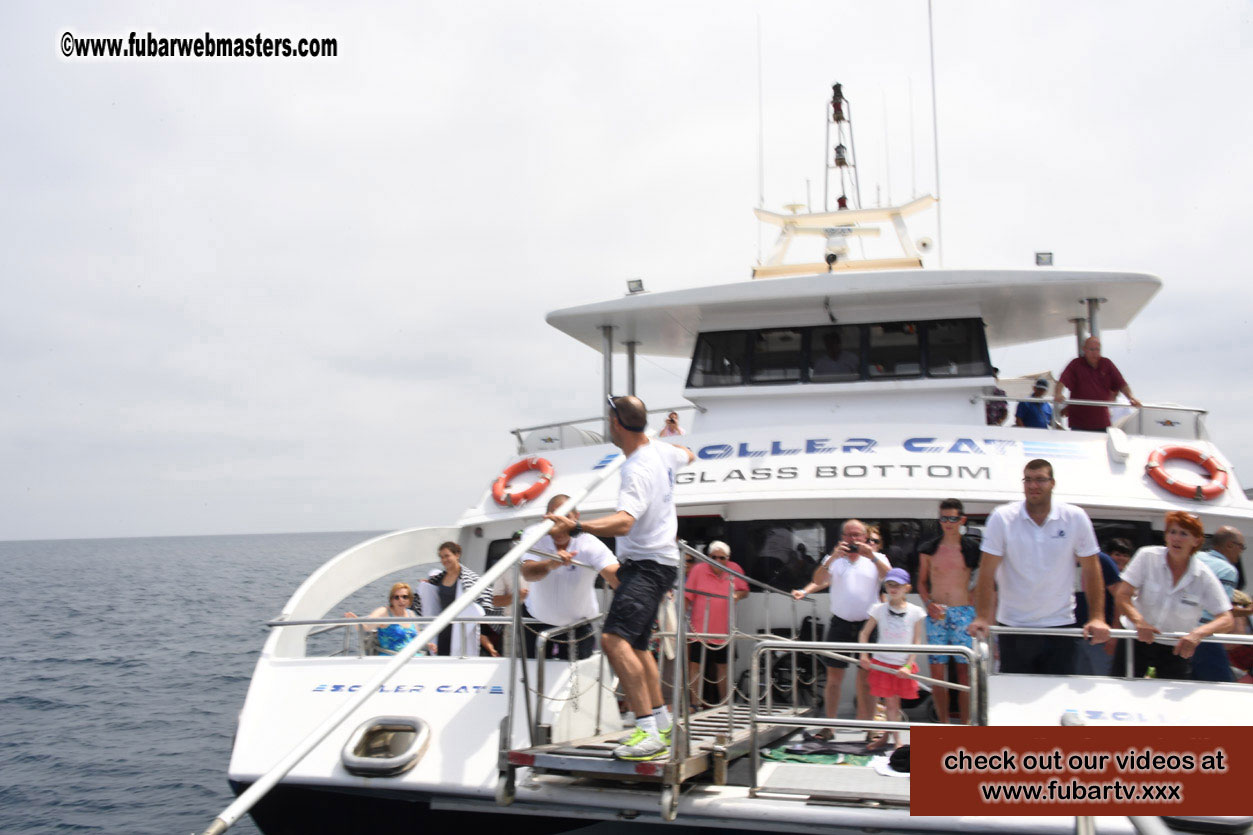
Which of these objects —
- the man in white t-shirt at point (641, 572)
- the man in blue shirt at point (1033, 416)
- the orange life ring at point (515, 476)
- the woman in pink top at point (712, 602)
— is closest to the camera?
the man in white t-shirt at point (641, 572)

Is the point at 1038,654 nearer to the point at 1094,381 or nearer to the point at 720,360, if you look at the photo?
the point at 1094,381

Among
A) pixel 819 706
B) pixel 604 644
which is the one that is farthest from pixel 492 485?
pixel 604 644

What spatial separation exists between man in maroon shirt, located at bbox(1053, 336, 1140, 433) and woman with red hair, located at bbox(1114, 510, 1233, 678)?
12.5 feet

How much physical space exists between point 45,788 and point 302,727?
20.5 feet

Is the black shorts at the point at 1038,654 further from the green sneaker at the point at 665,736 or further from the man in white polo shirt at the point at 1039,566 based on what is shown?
the green sneaker at the point at 665,736

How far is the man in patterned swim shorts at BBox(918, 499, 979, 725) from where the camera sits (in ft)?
18.7

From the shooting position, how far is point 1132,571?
203 inches

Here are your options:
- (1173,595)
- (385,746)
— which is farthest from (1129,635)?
(385,746)

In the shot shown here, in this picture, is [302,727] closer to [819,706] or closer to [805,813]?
[805,813]

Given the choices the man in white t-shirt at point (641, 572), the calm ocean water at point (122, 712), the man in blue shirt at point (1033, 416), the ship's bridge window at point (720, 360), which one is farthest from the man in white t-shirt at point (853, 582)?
the calm ocean water at point (122, 712)

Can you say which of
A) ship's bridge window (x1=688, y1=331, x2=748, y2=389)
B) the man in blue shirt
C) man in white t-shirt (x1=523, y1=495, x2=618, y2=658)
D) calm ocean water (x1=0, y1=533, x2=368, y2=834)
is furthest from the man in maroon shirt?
calm ocean water (x1=0, y1=533, x2=368, y2=834)

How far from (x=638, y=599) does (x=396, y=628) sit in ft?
10.1

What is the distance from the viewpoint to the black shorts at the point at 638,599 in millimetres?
4348

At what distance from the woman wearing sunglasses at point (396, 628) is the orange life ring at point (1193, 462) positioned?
16.8 ft
